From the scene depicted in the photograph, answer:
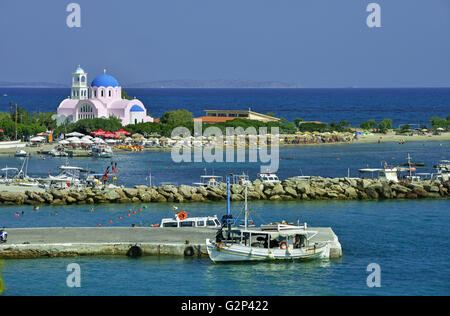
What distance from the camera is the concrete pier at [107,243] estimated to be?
99.7ft

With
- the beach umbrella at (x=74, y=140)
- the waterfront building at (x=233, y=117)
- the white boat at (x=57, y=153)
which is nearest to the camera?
the white boat at (x=57, y=153)

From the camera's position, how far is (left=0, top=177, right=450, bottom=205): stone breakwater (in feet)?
150

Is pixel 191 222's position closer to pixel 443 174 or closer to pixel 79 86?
pixel 443 174

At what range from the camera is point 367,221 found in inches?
1560

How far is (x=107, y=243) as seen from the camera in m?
30.9

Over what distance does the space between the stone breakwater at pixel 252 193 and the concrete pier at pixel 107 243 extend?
12.8m

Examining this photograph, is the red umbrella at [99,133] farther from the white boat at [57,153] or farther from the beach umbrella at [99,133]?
the white boat at [57,153]

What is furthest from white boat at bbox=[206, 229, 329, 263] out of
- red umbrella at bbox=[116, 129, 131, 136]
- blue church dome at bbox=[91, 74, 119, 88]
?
blue church dome at bbox=[91, 74, 119, 88]

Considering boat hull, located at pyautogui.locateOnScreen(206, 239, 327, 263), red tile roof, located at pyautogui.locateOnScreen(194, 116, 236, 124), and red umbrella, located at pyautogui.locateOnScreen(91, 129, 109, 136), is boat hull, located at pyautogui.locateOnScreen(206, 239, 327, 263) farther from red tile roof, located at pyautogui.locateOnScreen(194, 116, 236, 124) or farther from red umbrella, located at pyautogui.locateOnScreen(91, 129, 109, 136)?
red tile roof, located at pyautogui.locateOnScreen(194, 116, 236, 124)

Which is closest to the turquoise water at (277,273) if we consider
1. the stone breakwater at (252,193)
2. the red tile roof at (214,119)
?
the stone breakwater at (252,193)

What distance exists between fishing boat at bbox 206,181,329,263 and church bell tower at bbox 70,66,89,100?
85878 mm
